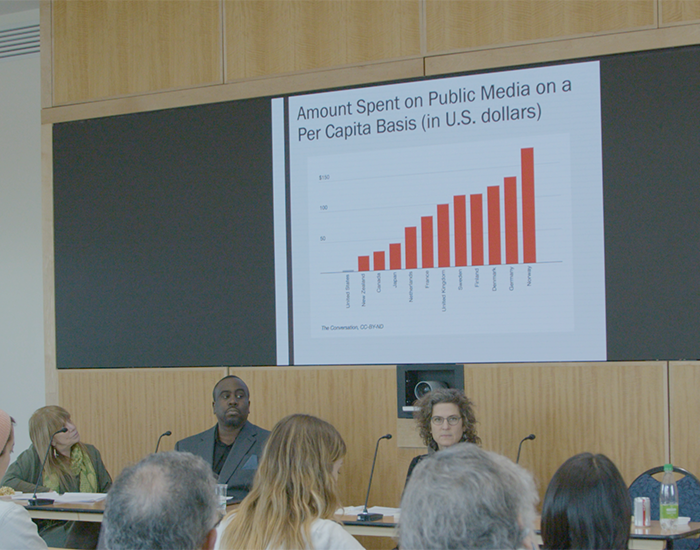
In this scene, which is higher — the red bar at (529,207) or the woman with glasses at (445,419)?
the red bar at (529,207)

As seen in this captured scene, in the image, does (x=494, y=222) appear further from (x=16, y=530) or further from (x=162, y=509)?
(x=162, y=509)

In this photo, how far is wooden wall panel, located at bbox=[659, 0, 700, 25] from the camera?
4.38m

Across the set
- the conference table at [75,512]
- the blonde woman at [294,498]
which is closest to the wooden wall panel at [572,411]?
the conference table at [75,512]

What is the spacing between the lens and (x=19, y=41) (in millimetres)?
6844

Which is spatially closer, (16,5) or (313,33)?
(313,33)

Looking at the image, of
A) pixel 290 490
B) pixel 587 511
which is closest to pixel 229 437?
pixel 290 490

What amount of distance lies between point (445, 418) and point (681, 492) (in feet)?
3.82

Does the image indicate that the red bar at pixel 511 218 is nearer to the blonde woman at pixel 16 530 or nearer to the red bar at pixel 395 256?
the red bar at pixel 395 256

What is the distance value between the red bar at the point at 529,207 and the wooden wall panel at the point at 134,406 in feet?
6.83

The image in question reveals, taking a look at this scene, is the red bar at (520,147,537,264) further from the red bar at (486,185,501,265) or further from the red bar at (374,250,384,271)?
the red bar at (374,250,384,271)

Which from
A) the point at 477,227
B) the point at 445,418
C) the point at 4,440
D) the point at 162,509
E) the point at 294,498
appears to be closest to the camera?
the point at 162,509

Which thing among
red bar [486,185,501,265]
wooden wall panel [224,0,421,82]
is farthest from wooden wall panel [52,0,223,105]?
red bar [486,185,501,265]

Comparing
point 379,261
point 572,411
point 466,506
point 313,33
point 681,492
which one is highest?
point 313,33

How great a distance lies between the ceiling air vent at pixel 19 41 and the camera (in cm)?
679
